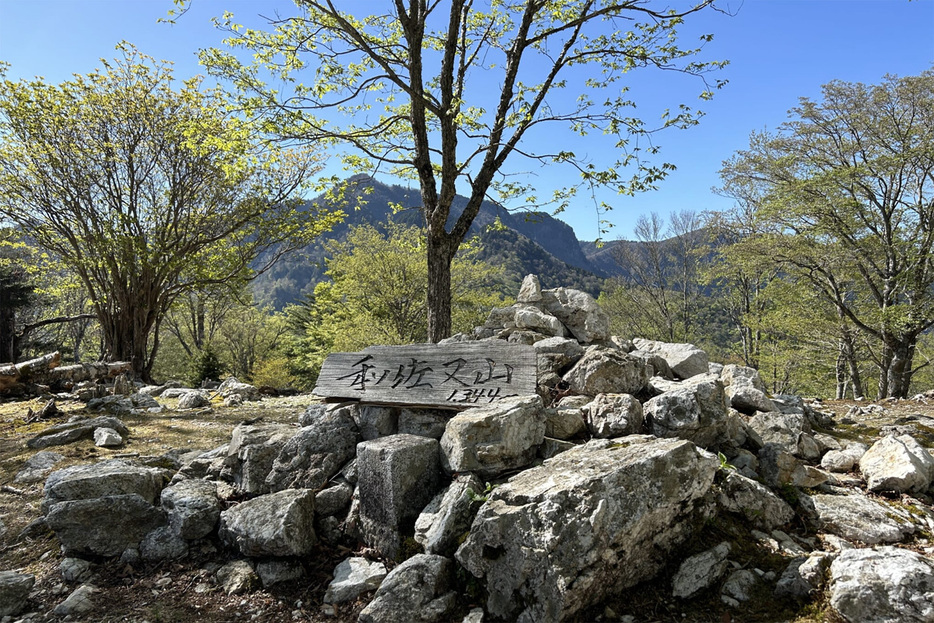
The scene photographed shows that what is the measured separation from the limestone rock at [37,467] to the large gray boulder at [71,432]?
0.57 meters

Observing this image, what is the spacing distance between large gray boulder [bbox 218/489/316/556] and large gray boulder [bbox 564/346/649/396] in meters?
2.81

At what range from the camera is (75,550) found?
3.89m

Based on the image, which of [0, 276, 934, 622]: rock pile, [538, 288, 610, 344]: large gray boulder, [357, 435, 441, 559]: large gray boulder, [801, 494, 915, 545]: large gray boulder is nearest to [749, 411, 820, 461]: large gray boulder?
[0, 276, 934, 622]: rock pile

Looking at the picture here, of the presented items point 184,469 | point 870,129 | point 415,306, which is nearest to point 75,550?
point 184,469

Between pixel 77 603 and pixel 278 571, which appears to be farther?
pixel 278 571

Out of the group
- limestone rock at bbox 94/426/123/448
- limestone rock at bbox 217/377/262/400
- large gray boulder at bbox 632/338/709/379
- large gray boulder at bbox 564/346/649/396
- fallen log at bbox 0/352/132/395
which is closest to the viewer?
large gray boulder at bbox 564/346/649/396

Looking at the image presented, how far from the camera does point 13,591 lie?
3.32 meters

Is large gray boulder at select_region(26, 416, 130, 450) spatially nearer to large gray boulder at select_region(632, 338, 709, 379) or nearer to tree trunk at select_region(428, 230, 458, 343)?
tree trunk at select_region(428, 230, 458, 343)

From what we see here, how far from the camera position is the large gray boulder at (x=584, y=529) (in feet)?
8.96

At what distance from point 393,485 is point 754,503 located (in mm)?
2767

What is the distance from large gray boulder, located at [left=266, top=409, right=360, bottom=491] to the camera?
174 inches

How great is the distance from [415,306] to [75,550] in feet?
60.7

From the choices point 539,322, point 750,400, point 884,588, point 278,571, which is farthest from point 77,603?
point 750,400

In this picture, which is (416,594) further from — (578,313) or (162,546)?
(578,313)
